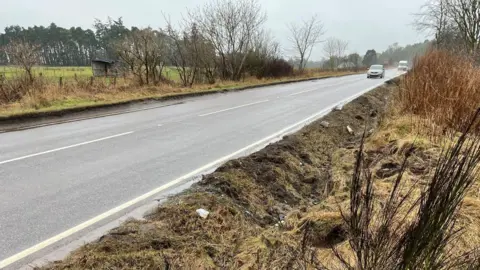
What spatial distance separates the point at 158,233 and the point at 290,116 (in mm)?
9167

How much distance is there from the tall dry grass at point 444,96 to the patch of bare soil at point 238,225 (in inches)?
84.7

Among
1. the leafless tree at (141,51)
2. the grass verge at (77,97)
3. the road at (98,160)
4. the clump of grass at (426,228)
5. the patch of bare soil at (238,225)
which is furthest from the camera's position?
the leafless tree at (141,51)

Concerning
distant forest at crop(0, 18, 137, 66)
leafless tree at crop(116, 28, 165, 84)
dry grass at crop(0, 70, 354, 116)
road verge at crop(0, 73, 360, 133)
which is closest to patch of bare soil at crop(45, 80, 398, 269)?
road verge at crop(0, 73, 360, 133)

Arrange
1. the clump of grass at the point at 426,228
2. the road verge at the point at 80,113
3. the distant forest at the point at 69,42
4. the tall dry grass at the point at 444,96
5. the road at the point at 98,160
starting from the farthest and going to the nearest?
the distant forest at the point at 69,42, the road verge at the point at 80,113, the tall dry grass at the point at 444,96, the road at the point at 98,160, the clump of grass at the point at 426,228

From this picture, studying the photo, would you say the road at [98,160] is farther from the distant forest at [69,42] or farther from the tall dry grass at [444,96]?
the distant forest at [69,42]

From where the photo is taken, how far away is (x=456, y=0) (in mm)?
29109

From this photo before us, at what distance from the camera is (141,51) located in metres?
21.6

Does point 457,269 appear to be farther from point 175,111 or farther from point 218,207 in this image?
point 175,111

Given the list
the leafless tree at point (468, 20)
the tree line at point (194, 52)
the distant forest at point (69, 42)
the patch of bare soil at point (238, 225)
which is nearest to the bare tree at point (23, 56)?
the tree line at point (194, 52)

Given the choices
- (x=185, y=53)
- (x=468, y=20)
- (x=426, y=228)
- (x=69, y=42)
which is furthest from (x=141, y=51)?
(x=69, y=42)

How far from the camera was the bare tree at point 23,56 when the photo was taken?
15586 mm

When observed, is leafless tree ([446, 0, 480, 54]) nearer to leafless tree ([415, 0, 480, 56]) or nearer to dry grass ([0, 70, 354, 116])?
leafless tree ([415, 0, 480, 56])

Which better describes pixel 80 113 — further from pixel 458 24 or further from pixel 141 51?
pixel 458 24

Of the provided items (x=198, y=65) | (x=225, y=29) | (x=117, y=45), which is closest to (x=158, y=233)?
(x=117, y=45)
